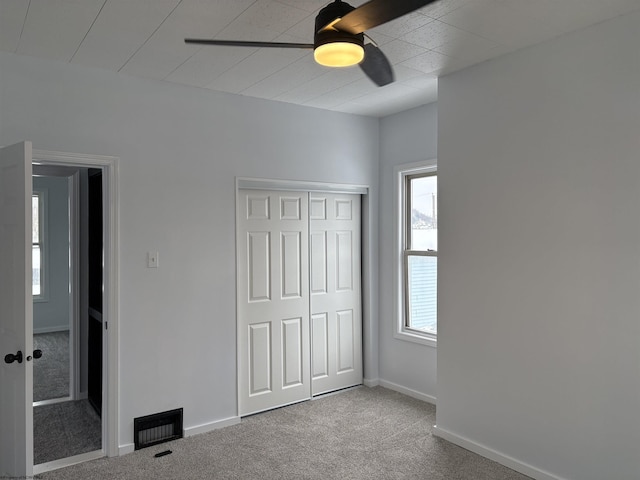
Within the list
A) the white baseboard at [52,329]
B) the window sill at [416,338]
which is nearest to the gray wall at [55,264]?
the white baseboard at [52,329]

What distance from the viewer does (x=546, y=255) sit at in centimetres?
280

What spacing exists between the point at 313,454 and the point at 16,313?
2.04m

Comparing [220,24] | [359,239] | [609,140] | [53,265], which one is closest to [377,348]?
[359,239]

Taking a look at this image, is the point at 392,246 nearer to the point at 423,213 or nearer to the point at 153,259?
the point at 423,213

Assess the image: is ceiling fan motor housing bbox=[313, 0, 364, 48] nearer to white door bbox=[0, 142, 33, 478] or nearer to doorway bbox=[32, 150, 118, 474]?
white door bbox=[0, 142, 33, 478]

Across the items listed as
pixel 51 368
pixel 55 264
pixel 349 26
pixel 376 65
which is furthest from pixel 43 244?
pixel 349 26

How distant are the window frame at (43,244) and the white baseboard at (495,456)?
6.07 m

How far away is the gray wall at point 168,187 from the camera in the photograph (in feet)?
9.98

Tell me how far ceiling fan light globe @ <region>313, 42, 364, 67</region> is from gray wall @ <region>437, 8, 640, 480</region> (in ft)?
5.08

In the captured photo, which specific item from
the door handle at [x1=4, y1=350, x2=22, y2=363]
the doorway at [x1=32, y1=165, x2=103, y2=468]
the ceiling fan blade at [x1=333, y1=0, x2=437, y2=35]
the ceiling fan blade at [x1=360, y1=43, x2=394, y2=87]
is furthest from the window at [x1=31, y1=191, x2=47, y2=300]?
the ceiling fan blade at [x1=333, y1=0, x2=437, y2=35]

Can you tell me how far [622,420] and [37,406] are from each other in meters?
4.38

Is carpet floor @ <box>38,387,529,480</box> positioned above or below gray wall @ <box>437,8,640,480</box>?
Answer: below

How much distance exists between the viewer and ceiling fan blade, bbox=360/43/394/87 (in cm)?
195

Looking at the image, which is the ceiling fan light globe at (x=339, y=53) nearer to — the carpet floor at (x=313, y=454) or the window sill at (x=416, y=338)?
the carpet floor at (x=313, y=454)
